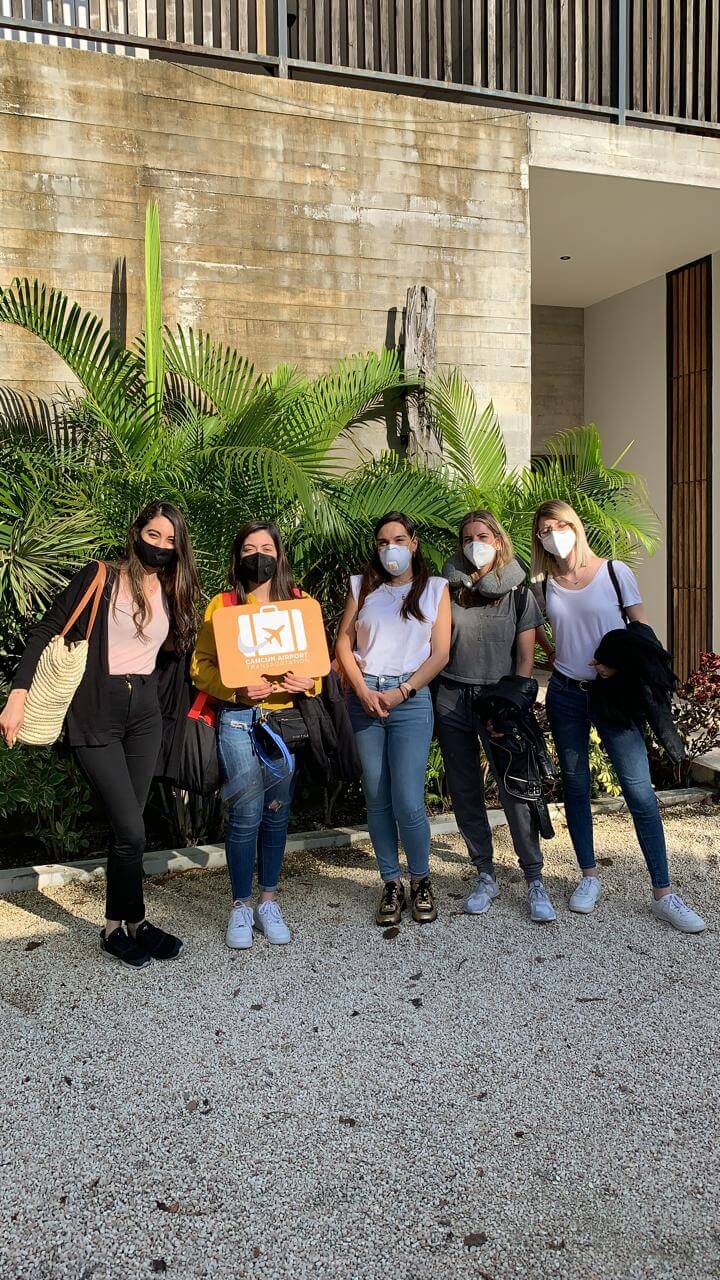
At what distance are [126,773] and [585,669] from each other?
1.92 meters

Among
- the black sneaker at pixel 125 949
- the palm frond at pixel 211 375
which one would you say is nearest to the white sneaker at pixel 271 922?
the black sneaker at pixel 125 949

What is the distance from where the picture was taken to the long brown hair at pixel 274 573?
3.80 m

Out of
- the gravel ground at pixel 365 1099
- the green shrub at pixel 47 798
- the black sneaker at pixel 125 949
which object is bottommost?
the gravel ground at pixel 365 1099

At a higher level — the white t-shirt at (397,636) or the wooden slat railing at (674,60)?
the wooden slat railing at (674,60)

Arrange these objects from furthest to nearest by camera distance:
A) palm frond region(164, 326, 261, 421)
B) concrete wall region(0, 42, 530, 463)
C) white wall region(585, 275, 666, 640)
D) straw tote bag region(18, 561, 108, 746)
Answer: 1. white wall region(585, 275, 666, 640)
2. concrete wall region(0, 42, 530, 463)
3. palm frond region(164, 326, 261, 421)
4. straw tote bag region(18, 561, 108, 746)

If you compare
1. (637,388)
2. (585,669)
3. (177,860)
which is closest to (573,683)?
(585,669)

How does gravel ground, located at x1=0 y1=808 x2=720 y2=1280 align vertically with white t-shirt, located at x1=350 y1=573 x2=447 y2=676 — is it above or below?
below

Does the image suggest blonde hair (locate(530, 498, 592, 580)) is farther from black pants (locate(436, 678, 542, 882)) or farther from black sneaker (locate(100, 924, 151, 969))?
black sneaker (locate(100, 924, 151, 969))

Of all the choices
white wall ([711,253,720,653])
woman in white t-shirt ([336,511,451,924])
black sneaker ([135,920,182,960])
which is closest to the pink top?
woman in white t-shirt ([336,511,451,924])

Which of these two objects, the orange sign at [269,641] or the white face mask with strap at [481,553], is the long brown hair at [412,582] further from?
the orange sign at [269,641]

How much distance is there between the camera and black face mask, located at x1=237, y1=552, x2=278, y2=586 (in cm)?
376

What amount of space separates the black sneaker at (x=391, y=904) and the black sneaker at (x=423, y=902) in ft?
0.20

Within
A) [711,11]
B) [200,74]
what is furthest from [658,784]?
[711,11]

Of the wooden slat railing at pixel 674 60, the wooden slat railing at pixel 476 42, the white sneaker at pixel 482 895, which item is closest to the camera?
the white sneaker at pixel 482 895
